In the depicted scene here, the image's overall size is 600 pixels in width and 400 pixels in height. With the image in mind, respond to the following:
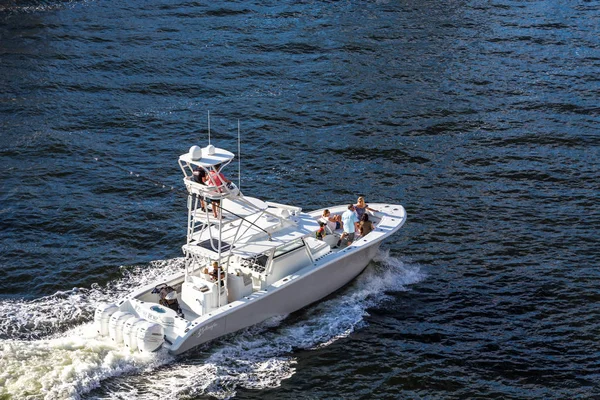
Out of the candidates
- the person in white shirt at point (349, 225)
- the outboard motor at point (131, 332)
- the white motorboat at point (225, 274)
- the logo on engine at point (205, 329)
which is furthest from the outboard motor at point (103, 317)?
the person in white shirt at point (349, 225)

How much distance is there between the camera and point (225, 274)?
24969 mm

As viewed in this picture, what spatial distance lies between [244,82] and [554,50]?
16242 mm

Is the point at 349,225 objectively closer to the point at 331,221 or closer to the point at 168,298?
the point at 331,221

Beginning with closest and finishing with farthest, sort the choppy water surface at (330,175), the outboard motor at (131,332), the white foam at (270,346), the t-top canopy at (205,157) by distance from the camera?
the white foam at (270,346) → the outboard motor at (131,332) → the t-top canopy at (205,157) → the choppy water surface at (330,175)

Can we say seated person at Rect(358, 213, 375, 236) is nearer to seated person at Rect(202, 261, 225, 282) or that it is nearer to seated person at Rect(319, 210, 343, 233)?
seated person at Rect(319, 210, 343, 233)

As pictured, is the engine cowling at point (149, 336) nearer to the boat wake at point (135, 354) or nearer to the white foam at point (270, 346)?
the boat wake at point (135, 354)

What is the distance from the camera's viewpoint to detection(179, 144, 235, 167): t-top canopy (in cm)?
2372

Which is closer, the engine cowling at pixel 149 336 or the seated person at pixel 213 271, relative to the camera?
the engine cowling at pixel 149 336

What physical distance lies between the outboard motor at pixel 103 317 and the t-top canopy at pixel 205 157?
441 centimetres

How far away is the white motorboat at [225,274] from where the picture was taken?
23.6 meters

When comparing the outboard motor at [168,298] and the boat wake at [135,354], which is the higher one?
the outboard motor at [168,298]

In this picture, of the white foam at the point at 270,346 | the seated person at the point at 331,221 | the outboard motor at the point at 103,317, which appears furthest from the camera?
the seated person at the point at 331,221

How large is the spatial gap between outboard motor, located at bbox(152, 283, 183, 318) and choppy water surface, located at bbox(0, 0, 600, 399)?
58.4 inches

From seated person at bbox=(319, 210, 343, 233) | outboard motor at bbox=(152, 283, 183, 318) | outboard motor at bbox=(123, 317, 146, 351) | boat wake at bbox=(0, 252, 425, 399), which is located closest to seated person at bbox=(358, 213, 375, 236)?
seated person at bbox=(319, 210, 343, 233)
